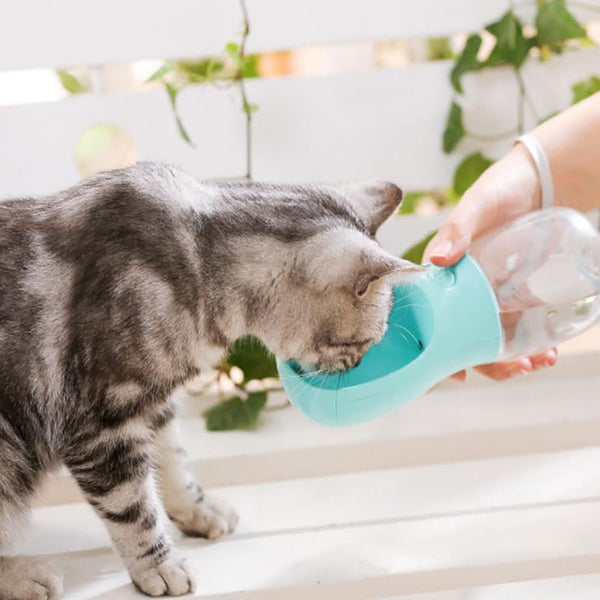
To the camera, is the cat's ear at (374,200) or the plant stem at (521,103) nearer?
the cat's ear at (374,200)

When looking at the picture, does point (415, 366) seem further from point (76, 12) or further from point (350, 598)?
point (76, 12)

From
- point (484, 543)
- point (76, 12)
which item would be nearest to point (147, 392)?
point (484, 543)

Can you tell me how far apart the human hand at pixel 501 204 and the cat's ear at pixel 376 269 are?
208 millimetres

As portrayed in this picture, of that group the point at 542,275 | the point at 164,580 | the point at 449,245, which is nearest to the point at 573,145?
the point at 542,275

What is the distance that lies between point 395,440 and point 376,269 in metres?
0.55

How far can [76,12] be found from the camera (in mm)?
1573

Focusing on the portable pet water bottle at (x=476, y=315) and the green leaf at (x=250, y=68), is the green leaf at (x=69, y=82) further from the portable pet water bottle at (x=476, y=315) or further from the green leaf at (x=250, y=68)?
the portable pet water bottle at (x=476, y=315)

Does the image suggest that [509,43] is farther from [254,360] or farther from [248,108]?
[254,360]

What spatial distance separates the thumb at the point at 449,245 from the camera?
42.4 inches

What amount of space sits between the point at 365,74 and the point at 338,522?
2.69ft

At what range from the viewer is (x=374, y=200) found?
110 centimetres

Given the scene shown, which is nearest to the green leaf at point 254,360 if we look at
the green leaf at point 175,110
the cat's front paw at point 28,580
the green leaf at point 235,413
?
the green leaf at point 235,413

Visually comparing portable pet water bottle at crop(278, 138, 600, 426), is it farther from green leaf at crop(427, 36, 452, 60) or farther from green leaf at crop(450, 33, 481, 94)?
green leaf at crop(427, 36, 452, 60)

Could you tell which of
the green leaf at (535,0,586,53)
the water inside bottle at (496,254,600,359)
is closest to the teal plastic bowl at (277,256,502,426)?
the water inside bottle at (496,254,600,359)
